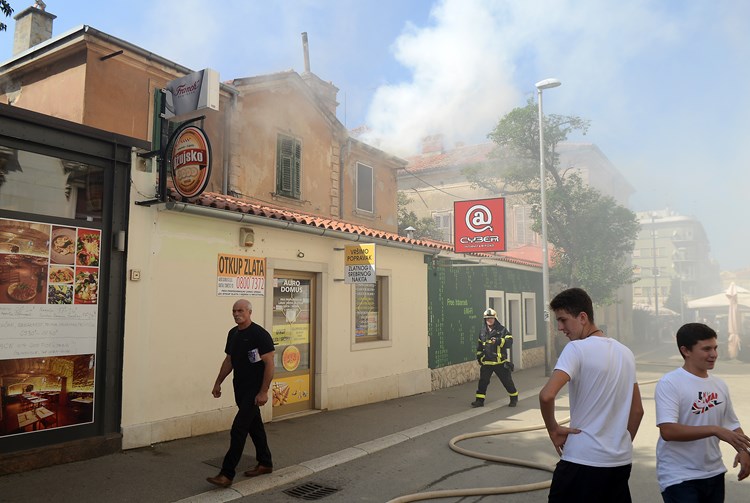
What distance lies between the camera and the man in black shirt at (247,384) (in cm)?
527

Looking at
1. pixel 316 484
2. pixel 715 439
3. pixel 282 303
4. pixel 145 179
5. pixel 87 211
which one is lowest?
pixel 316 484

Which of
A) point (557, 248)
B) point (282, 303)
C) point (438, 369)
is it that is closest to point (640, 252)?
point (557, 248)

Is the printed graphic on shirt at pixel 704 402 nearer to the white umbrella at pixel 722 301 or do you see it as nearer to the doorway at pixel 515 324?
the doorway at pixel 515 324

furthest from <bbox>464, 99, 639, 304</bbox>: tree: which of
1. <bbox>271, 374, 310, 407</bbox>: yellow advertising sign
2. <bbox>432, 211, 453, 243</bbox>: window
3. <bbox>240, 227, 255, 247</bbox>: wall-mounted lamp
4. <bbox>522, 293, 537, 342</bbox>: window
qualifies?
<bbox>240, 227, 255, 247</bbox>: wall-mounted lamp

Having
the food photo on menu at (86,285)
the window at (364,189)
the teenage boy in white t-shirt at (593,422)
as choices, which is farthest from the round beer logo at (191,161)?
the window at (364,189)

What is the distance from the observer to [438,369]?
12.7 m

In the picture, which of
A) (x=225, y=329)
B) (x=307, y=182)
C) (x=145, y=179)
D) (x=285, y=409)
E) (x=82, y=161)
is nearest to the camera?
(x=82, y=161)

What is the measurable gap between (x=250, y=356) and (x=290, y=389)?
11.6 feet

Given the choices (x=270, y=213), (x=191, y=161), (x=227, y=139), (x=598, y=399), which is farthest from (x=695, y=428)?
(x=227, y=139)

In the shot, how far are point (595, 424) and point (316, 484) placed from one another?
11.8 feet

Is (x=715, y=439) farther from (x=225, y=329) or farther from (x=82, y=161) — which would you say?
(x=82, y=161)

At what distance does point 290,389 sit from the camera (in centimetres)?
884

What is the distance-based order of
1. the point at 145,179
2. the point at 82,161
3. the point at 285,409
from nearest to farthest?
the point at 82,161, the point at 145,179, the point at 285,409

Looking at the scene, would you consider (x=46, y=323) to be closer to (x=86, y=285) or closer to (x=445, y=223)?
(x=86, y=285)
